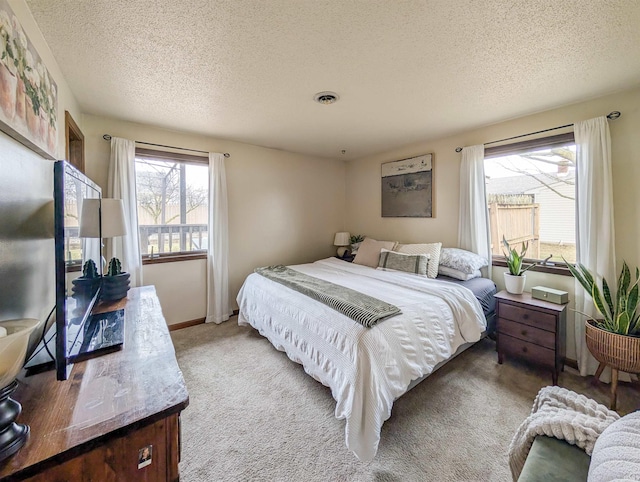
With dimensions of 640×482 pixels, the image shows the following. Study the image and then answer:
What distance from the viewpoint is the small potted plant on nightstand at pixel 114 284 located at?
1.87 metres

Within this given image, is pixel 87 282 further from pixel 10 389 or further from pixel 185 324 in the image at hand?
pixel 185 324

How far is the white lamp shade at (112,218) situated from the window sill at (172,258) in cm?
121

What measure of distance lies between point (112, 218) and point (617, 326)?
3.74m

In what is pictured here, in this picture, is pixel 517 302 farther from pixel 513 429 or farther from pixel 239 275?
pixel 239 275

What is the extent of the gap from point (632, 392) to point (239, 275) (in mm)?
4005

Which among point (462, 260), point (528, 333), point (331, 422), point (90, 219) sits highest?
point (90, 219)

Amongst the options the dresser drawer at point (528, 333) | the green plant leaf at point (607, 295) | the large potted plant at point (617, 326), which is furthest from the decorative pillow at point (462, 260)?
the green plant leaf at point (607, 295)

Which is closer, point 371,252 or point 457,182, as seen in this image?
point 457,182

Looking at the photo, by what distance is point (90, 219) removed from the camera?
1.59 m

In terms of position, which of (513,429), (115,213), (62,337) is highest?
(115,213)

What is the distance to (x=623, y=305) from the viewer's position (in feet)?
6.20

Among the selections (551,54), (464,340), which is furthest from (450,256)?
(551,54)

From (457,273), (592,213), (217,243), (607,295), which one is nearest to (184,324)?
(217,243)

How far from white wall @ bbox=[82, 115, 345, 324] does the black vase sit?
47.0 inches
